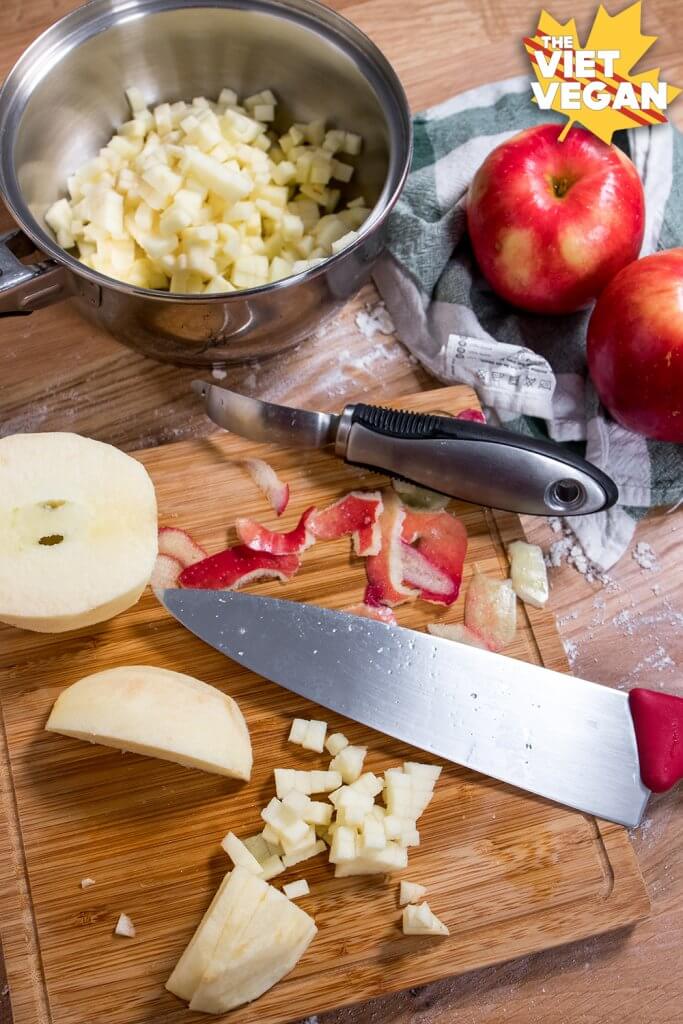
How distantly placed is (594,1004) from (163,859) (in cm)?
64

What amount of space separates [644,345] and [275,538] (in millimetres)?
652

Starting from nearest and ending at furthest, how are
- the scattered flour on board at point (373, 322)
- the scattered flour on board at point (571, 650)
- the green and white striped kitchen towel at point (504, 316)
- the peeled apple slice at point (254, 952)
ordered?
the peeled apple slice at point (254, 952) < the scattered flour on board at point (571, 650) < the green and white striped kitchen towel at point (504, 316) < the scattered flour on board at point (373, 322)

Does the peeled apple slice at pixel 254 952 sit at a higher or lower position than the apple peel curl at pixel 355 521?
lower

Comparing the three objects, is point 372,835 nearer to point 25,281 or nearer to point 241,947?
point 241,947

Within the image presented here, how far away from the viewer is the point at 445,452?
1.52 metres

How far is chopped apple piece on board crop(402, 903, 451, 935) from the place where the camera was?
133cm

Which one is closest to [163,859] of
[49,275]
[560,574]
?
[560,574]

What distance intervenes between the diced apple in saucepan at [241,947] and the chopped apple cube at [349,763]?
0.62 ft

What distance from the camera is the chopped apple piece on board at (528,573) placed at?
1.54 m

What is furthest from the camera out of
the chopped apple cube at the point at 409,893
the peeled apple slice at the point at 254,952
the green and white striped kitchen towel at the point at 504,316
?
the green and white striped kitchen towel at the point at 504,316

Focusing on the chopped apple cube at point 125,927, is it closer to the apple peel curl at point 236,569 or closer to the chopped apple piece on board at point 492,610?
the apple peel curl at point 236,569

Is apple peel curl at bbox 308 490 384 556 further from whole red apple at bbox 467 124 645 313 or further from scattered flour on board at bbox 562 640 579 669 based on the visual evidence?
whole red apple at bbox 467 124 645 313

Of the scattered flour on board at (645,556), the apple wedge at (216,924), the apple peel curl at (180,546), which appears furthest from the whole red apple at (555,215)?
the apple wedge at (216,924)

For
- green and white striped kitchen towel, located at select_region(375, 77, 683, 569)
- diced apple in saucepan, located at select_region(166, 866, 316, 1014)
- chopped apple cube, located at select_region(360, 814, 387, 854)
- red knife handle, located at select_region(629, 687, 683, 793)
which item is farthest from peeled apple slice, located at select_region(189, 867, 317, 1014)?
green and white striped kitchen towel, located at select_region(375, 77, 683, 569)
